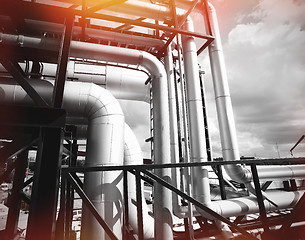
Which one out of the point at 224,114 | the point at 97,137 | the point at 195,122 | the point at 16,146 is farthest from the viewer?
the point at 224,114

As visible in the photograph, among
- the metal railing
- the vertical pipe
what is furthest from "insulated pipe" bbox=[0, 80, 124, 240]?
the vertical pipe

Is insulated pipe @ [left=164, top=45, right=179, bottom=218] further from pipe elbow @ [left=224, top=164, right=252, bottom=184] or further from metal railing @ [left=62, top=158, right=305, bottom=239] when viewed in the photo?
metal railing @ [left=62, top=158, right=305, bottom=239]

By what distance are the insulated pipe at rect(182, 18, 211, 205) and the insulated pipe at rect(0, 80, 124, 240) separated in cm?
189

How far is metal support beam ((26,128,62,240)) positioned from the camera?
1894 mm

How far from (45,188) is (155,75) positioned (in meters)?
3.94

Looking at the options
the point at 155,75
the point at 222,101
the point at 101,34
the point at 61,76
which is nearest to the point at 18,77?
the point at 61,76

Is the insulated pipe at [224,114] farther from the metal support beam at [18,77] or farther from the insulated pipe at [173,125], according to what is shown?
the metal support beam at [18,77]

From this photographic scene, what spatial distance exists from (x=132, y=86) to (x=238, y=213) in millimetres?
4971

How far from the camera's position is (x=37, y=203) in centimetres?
192

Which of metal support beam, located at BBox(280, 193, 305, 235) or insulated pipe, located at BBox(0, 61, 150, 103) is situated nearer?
metal support beam, located at BBox(280, 193, 305, 235)

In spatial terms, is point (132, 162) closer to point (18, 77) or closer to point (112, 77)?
point (112, 77)

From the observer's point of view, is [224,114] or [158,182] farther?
[224,114]

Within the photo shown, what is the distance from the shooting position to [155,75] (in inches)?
199

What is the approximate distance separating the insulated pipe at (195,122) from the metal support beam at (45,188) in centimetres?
334
